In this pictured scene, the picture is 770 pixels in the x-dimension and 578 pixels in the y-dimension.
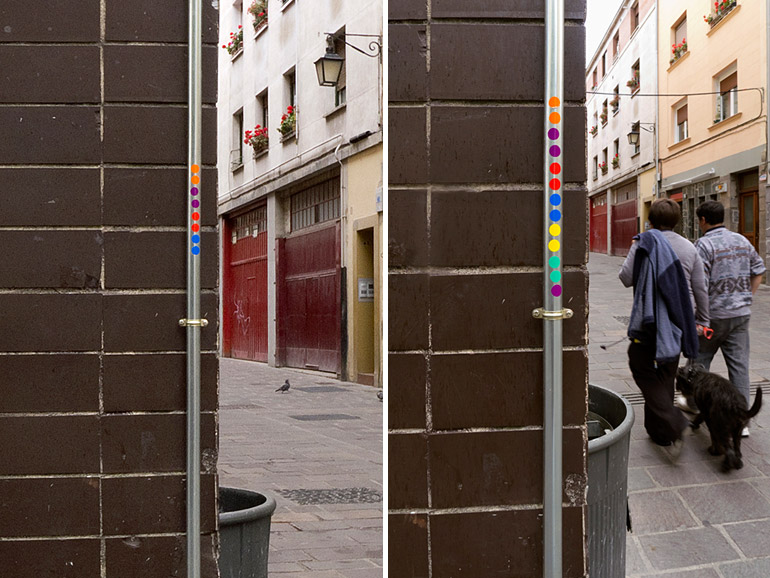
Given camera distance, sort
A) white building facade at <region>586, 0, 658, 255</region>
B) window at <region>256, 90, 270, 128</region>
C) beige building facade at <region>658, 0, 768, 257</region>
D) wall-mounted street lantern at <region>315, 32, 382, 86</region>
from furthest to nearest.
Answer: white building facade at <region>586, 0, 658, 255</region> < beige building facade at <region>658, 0, 768, 257</region> < window at <region>256, 90, 270, 128</region> < wall-mounted street lantern at <region>315, 32, 382, 86</region>

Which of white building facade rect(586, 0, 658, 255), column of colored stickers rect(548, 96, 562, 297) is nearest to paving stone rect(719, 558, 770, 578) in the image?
column of colored stickers rect(548, 96, 562, 297)

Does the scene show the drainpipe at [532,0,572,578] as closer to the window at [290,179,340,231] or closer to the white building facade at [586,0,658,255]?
the window at [290,179,340,231]

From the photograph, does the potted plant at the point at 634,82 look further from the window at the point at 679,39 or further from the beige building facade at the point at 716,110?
the window at the point at 679,39

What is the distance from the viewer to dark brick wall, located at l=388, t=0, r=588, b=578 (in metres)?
2.44

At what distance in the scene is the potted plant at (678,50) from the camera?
2202 centimetres

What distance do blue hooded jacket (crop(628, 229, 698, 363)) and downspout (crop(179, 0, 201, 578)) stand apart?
117 inches

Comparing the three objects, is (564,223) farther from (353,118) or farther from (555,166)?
(353,118)

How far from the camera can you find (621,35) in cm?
2934

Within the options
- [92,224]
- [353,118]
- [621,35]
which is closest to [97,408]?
[92,224]

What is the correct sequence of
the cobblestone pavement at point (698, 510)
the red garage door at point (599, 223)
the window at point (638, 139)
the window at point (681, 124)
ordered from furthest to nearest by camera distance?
the red garage door at point (599, 223) → the window at point (638, 139) → the window at point (681, 124) → the cobblestone pavement at point (698, 510)

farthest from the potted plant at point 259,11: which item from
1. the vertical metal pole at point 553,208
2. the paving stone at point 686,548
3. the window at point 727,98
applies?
the vertical metal pole at point 553,208

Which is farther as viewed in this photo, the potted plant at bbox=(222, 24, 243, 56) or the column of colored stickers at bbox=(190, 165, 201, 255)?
the potted plant at bbox=(222, 24, 243, 56)

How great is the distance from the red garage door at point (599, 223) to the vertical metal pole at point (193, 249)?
3051cm

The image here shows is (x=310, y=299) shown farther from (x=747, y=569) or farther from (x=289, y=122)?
(x=747, y=569)
